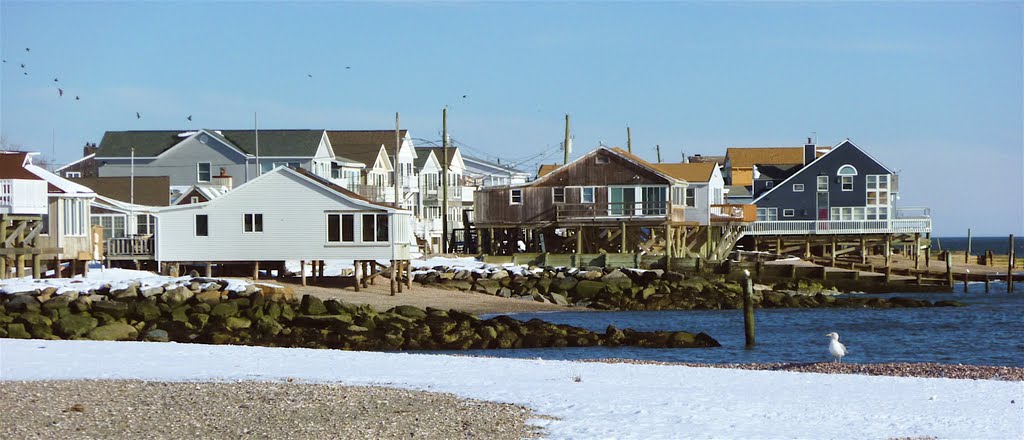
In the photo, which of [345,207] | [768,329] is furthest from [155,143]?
[768,329]

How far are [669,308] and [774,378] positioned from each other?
101 feet

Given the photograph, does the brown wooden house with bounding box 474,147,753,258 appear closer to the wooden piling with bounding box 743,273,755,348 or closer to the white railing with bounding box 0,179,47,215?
the wooden piling with bounding box 743,273,755,348

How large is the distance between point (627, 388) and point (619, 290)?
113ft

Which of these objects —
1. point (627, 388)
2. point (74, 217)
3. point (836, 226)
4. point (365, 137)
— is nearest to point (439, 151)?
point (365, 137)

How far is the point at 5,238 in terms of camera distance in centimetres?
3816

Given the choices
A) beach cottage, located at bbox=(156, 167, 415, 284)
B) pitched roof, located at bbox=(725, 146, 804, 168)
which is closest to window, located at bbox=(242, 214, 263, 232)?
beach cottage, located at bbox=(156, 167, 415, 284)

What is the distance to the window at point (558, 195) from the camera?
64.8 metres

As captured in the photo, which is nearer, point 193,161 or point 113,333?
point 113,333

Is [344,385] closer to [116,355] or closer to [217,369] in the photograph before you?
[217,369]

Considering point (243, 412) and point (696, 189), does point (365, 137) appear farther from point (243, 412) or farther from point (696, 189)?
point (243, 412)

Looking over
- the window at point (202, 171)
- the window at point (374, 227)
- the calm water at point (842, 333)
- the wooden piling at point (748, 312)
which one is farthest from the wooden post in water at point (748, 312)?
the window at point (202, 171)

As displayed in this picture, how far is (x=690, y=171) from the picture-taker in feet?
230

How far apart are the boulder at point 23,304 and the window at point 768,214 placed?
55.7 meters

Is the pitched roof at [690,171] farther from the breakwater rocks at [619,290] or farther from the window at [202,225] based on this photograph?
the window at [202,225]
